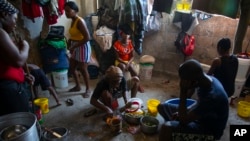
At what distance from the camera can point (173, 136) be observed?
2.04 m

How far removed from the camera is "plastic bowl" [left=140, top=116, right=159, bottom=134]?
2498 millimetres

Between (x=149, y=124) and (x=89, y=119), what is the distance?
0.81 metres

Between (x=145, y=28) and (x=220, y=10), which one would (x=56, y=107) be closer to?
(x=145, y=28)

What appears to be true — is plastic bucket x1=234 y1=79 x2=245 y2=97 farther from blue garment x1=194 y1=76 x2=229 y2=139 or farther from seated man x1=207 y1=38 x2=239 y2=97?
blue garment x1=194 y1=76 x2=229 y2=139

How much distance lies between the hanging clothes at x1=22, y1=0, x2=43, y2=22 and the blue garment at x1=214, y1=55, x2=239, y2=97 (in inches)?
100

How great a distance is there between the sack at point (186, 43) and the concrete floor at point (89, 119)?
64cm

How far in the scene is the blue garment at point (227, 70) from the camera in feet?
8.57

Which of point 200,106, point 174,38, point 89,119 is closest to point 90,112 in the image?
point 89,119

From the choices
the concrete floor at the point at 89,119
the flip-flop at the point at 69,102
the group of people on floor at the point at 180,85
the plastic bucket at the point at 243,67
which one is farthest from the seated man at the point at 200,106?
the flip-flop at the point at 69,102

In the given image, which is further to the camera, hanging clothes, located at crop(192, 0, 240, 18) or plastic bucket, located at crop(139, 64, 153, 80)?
plastic bucket, located at crop(139, 64, 153, 80)

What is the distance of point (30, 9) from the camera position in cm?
313

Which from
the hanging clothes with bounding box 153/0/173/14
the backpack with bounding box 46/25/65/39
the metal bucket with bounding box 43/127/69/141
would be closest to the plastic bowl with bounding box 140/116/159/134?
the metal bucket with bounding box 43/127/69/141

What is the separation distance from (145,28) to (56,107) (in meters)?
2.03

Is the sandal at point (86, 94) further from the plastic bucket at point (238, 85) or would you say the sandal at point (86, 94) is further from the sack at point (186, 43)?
the plastic bucket at point (238, 85)
